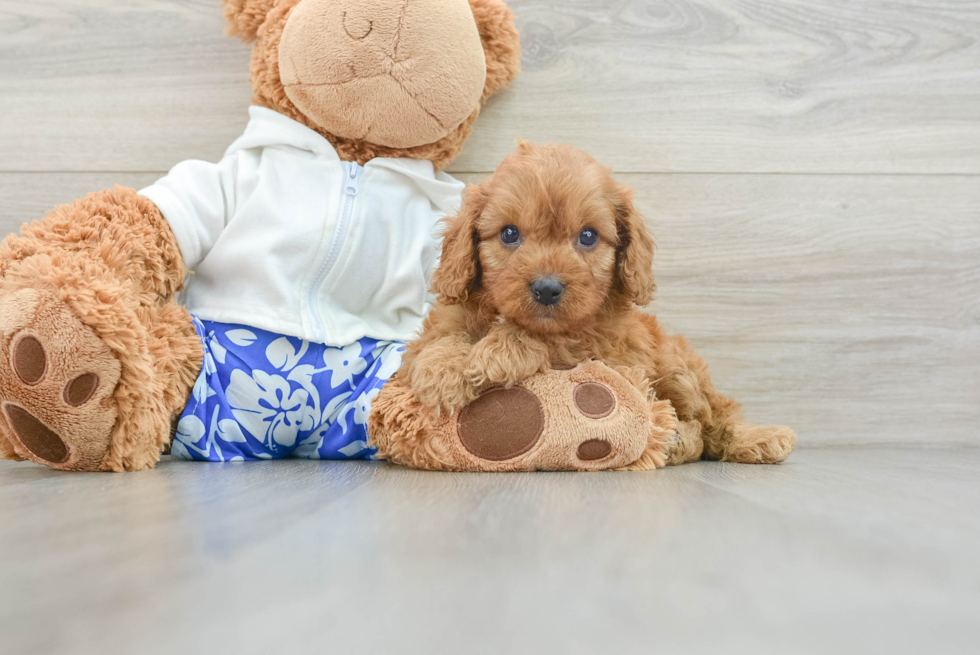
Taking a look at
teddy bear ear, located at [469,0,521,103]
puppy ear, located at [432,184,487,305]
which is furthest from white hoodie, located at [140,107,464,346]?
teddy bear ear, located at [469,0,521,103]

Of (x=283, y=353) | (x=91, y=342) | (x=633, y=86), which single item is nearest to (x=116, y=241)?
(x=91, y=342)

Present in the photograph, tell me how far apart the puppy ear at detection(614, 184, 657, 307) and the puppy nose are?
0.15 metres

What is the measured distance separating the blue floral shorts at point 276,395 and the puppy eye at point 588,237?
405 mm

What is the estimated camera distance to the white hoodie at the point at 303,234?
125 centimetres

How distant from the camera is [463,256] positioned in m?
1.09

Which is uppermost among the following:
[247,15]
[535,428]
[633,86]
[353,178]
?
[247,15]

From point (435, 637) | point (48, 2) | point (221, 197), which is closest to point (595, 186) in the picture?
point (221, 197)

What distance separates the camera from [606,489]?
0.88 m

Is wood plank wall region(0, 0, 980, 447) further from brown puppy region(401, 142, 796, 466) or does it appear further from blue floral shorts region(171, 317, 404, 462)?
blue floral shorts region(171, 317, 404, 462)

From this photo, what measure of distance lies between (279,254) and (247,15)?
1.54ft

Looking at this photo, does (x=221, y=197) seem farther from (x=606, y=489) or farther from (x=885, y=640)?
(x=885, y=640)

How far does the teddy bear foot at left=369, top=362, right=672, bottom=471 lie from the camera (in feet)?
3.36

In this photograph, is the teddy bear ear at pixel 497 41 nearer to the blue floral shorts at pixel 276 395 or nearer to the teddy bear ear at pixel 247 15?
the teddy bear ear at pixel 247 15

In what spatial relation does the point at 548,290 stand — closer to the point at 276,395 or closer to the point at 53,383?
the point at 276,395
